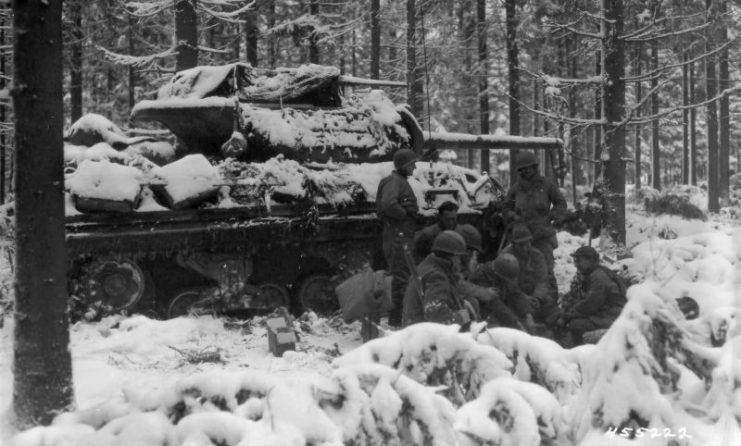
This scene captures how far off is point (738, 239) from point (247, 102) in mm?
6743

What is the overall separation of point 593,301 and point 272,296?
3.94 m

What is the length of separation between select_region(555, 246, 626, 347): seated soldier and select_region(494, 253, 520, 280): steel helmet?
634 mm

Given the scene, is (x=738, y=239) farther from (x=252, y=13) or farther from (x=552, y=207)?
(x=252, y=13)

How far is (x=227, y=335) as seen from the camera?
7.13 m

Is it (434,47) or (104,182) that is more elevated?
(434,47)

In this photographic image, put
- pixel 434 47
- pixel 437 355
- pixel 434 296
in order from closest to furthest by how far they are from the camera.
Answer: pixel 437 355, pixel 434 296, pixel 434 47

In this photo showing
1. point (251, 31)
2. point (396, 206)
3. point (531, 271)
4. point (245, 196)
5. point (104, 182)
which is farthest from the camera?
point (251, 31)

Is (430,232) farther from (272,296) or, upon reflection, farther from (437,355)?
(437,355)

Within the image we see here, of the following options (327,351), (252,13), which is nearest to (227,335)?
(327,351)

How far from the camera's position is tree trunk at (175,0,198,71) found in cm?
1427

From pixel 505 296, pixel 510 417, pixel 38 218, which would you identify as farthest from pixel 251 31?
pixel 510 417

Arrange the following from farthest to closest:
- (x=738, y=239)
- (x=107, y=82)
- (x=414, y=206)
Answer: (x=107, y=82) < (x=414, y=206) < (x=738, y=239)

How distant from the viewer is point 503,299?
700 centimetres

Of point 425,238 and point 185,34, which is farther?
point 185,34
